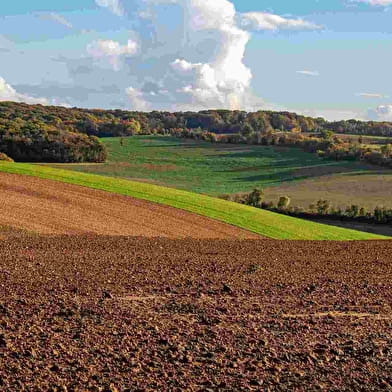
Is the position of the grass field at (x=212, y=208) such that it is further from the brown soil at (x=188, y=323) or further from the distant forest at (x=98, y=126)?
the distant forest at (x=98, y=126)

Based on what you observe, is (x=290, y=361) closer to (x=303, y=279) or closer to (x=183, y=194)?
(x=303, y=279)

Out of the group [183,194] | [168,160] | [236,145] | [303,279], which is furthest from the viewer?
[236,145]

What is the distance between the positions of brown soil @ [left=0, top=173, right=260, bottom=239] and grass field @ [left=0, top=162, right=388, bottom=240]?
120 centimetres

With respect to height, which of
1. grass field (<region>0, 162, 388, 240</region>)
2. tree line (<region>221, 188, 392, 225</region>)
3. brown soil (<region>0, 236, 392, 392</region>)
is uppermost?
brown soil (<region>0, 236, 392, 392</region>)

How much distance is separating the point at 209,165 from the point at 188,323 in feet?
254

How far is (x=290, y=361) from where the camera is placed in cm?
905

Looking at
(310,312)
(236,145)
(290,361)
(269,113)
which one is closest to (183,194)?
(310,312)

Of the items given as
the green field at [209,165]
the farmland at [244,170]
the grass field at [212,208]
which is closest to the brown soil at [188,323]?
the grass field at [212,208]

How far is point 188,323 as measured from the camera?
10641 millimetres

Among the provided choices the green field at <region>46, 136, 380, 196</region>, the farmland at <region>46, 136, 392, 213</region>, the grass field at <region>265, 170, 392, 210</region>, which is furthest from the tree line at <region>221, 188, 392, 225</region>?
the green field at <region>46, 136, 380, 196</region>

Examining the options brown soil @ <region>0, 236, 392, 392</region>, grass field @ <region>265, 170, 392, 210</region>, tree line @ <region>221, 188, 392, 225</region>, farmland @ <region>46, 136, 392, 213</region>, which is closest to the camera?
brown soil @ <region>0, 236, 392, 392</region>

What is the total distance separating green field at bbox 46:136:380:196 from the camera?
7550 cm

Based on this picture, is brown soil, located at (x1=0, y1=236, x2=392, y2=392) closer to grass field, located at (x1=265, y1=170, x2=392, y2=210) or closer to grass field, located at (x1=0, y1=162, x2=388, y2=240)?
grass field, located at (x1=0, y1=162, x2=388, y2=240)

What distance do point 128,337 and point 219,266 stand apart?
6.99m
